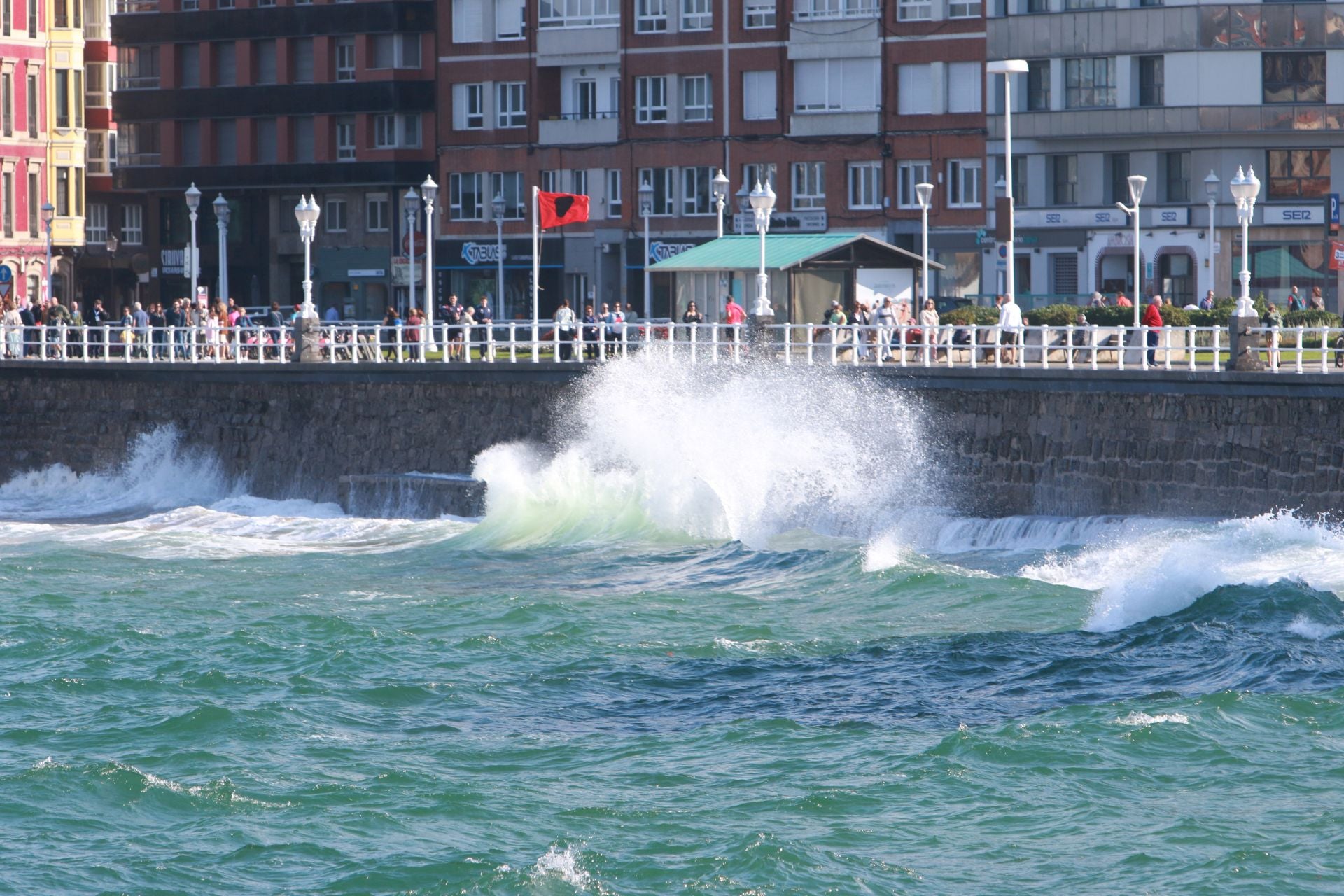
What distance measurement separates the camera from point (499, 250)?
63.0 meters

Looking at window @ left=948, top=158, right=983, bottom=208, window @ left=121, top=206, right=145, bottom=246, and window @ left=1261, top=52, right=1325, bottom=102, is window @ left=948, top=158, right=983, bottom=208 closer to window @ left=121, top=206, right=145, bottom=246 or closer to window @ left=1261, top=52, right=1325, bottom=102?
window @ left=1261, top=52, right=1325, bottom=102

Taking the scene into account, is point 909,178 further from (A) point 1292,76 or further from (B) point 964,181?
(A) point 1292,76

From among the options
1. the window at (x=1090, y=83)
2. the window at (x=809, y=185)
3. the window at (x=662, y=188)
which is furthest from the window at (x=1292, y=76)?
the window at (x=662, y=188)

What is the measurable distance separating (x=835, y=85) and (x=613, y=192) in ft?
24.9

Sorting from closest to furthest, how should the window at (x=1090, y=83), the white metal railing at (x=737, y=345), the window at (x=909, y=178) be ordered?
the white metal railing at (x=737, y=345) < the window at (x=1090, y=83) < the window at (x=909, y=178)

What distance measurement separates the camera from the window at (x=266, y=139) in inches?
2808

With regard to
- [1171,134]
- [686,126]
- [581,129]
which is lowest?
[1171,134]

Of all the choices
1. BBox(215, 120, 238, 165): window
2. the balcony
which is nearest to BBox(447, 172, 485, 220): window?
the balcony

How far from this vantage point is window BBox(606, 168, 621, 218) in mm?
65375

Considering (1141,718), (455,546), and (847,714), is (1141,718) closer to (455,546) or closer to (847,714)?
(847,714)

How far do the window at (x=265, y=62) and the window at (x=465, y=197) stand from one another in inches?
311

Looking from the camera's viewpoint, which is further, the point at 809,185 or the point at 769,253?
the point at 809,185

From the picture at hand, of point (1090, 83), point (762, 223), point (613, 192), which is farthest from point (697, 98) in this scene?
point (762, 223)

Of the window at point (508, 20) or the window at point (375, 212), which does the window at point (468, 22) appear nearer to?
the window at point (508, 20)
